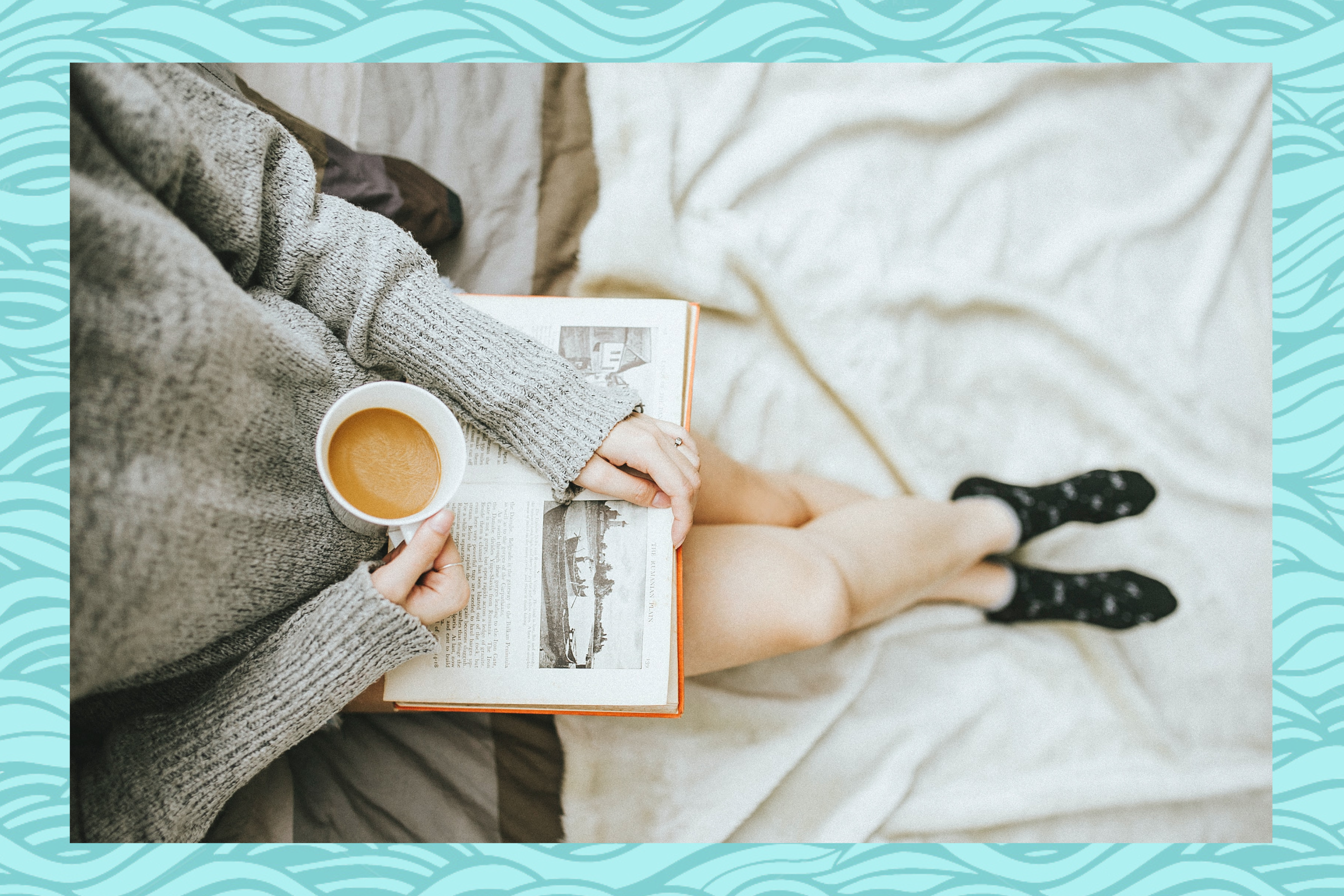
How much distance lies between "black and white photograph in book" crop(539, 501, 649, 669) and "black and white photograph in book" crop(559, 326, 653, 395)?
4.6 inches

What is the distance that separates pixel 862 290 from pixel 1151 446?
16.5 inches

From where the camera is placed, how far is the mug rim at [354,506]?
0.53 meters

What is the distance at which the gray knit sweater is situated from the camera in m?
0.46

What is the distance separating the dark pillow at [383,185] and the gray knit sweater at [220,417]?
17 cm

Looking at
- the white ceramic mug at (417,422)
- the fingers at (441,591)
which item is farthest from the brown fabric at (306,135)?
the fingers at (441,591)

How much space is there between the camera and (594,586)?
650mm

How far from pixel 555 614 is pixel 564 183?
0.52 m

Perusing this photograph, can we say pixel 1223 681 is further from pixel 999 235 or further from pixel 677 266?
pixel 677 266

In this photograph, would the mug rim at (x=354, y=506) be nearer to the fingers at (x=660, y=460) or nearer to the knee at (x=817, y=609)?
the fingers at (x=660, y=460)

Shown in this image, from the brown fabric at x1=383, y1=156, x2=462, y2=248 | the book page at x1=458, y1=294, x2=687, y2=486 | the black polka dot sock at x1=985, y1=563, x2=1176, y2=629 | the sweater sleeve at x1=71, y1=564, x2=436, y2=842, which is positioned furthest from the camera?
the black polka dot sock at x1=985, y1=563, x2=1176, y2=629

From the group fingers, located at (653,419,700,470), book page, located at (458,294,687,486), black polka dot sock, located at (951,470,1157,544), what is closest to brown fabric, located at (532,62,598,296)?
book page, located at (458,294,687,486)

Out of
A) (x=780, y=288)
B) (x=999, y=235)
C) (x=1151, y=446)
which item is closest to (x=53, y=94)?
(x=780, y=288)

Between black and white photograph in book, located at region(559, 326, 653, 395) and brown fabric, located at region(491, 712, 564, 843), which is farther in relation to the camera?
brown fabric, located at region(491, 712, 564, 843)

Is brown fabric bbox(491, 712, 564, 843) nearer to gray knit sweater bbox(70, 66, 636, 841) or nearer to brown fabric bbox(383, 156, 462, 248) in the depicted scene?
gray knit sweater bbox(70, 66, 636, 841)
